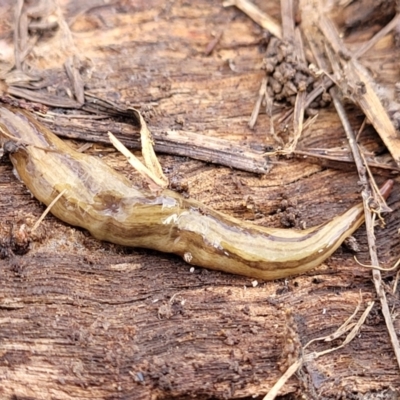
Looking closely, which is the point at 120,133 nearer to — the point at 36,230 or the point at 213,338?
the point at 36,230

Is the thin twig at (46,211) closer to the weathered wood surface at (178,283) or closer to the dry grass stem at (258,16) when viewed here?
the weathered wood surface at (178,283)

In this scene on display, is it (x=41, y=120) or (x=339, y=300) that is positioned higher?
(x=41, y=120)

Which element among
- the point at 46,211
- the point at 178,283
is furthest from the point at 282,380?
the point at 46,211

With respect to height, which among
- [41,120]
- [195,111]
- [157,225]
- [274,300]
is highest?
[195,111]

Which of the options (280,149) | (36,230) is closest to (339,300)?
(280,149)

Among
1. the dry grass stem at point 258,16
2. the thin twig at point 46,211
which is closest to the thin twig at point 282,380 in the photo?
the thin twig at point 46,211

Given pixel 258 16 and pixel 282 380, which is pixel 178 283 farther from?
pixel 258 16

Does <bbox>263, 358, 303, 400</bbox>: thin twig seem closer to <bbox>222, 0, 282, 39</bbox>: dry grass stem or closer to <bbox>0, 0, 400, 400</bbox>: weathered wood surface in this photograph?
<bbox>0, 0, 400, 400</bbox>: weathered wood surface

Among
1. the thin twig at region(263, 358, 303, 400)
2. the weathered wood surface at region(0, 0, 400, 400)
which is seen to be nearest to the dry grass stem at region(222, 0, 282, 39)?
the weathered wood surface at region(0, 0, 400, 400)
